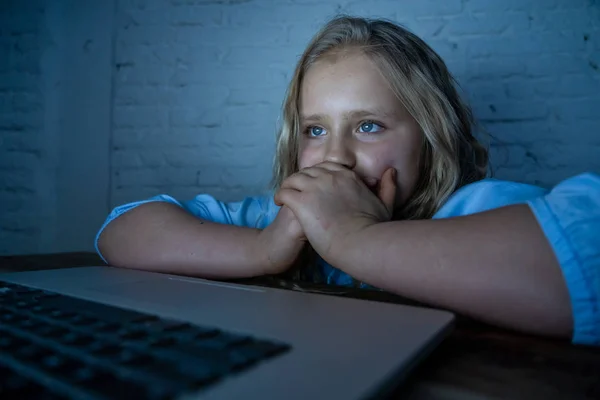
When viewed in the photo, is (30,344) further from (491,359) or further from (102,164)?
(102,164)

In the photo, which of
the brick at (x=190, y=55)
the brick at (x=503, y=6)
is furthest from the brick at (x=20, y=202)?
the brick at (x=503, y=6)

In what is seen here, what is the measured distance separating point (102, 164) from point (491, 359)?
1754 millimetres

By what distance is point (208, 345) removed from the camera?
0.78 feet

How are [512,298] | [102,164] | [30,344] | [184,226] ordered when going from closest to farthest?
1. [30,344]
2. [512,298]
3. [184,226]
4. [102,164]

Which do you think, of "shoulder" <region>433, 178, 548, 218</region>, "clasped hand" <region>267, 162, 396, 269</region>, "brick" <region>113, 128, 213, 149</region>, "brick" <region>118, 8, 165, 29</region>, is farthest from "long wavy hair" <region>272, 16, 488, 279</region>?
"brick" <region>118, 8, 165, 29</region>

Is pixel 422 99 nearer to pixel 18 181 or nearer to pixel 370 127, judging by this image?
pixel 370 127

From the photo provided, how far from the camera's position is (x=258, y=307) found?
0.36m

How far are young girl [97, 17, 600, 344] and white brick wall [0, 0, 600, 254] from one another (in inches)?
20.4

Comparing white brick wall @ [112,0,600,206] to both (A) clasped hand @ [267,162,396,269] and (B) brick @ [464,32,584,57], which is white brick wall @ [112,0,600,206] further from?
(A) clasped hand @ [267,162,396,269]

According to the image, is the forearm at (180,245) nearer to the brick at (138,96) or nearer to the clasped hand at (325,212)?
the clasped hand at (325,212)

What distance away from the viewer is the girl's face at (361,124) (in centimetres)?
74

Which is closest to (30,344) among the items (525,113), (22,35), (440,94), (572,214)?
(572,214)

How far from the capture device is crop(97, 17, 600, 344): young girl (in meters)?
0.35

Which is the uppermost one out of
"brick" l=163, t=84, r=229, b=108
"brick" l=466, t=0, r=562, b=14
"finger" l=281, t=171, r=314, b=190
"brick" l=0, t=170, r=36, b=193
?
"brick" l=466, t=0, r=562, b=14
